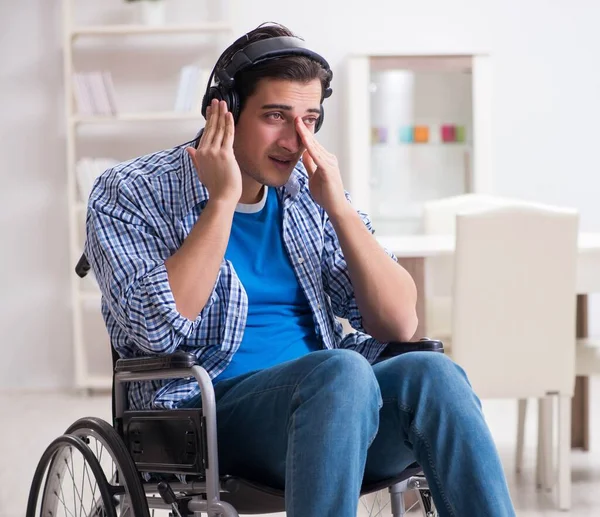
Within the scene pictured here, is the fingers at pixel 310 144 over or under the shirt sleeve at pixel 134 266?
over

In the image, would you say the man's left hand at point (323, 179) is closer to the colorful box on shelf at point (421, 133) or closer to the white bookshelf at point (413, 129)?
the white bookshelf at point (413, 129)

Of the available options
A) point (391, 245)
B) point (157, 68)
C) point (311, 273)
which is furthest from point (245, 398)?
point (157, 68)

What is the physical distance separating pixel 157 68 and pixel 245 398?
13.4 ft

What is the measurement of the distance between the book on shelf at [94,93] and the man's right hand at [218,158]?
356 centimetres

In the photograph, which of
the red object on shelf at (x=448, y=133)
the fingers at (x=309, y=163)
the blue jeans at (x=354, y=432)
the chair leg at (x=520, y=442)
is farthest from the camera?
the red object on shelf at (x=448, y=133)

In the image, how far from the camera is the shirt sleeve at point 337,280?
1.82 meters

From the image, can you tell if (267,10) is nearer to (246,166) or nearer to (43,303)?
(43,303)

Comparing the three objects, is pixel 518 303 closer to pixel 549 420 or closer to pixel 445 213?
pixel 549 420

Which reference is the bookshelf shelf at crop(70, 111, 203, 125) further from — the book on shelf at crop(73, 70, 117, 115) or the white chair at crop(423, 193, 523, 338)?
the white chair at crop(423, 193, 523, 338)

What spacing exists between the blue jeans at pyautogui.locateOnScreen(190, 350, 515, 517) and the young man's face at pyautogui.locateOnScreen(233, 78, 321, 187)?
0.34 metres

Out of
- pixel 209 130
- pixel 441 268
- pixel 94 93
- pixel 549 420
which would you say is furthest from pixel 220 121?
pixel 94 93

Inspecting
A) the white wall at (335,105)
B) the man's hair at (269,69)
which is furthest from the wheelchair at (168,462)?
the white wall at (335,105)

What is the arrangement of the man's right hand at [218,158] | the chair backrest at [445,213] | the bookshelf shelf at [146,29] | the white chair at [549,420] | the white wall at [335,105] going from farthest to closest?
the white wall at [335,105], the bookshelf shelf at [146,29], the chair backrest at [445,213], the white chair at [549,420], the man's right hand at [218,158]

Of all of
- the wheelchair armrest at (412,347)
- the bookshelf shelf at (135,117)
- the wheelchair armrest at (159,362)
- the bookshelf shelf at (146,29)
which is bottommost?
the wheelchair armrest at (412,347)
